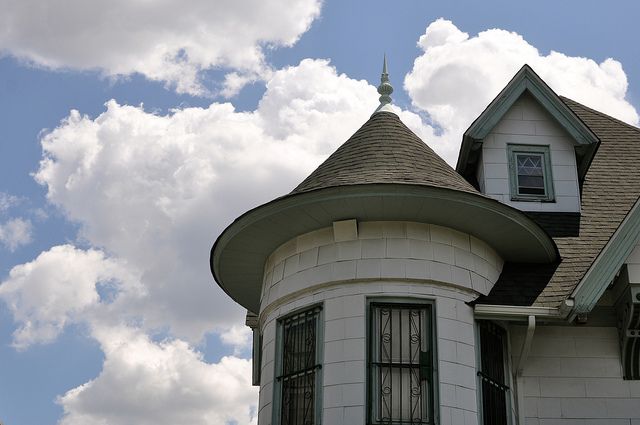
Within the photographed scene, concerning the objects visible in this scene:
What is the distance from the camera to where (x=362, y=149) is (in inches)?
548

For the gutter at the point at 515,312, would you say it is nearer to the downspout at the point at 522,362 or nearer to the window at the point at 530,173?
the downspout at the point at 522,362

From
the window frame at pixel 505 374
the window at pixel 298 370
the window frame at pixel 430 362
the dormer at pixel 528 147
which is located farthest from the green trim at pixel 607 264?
the window at pixel 298 370

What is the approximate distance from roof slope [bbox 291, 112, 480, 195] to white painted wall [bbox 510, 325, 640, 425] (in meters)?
2.43

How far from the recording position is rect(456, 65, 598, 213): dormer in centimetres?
1552

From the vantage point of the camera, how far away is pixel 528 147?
52.6ft

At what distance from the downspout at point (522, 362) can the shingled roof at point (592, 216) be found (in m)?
0.35

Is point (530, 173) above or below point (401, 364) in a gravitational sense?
above

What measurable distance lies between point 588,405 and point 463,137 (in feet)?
17.5

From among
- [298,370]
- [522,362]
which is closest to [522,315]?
[522,362]

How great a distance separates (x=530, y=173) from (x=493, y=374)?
4636 mm

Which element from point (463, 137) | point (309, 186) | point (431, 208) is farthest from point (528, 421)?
point (463, 137)

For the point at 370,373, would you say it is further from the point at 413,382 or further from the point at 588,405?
the point at 588,405

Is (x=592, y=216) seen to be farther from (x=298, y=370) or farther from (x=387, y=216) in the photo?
(x=298, y=370)

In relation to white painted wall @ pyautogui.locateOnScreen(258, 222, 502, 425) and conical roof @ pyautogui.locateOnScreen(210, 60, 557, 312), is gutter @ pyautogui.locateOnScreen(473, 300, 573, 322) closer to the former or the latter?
white painted wall @ pyautogui.locateOnScreen(258, 222, 502, 425)
